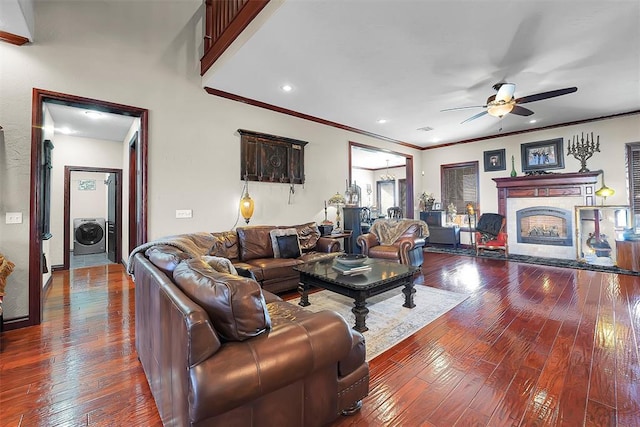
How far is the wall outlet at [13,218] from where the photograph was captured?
275 centimetres

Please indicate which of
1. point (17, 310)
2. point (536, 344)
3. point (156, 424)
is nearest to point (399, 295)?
point (536, 344)

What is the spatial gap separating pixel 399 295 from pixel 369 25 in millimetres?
3089

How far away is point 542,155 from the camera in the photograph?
6.25 m

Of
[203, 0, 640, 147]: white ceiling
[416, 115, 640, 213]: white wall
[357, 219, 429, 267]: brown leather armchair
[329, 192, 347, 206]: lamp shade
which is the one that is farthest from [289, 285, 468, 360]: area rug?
[416, 115, 640, 213]: white wall

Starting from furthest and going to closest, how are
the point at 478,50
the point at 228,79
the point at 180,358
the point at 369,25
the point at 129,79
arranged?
the point at 228,79 < the point at 129,79 < the point at 478,50 < the point at 369,25 < the point at 180,358

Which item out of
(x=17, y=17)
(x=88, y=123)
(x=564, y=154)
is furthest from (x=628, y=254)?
(x=88, y=123)

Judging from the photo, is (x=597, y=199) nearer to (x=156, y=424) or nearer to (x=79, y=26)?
(x=156, y=424)

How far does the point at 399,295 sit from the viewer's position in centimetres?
356

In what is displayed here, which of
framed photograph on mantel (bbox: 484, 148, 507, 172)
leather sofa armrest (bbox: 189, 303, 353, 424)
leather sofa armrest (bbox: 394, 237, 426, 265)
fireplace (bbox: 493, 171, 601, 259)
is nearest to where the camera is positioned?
leather sofa armrest (bbox: 189, 303, 353, 424)

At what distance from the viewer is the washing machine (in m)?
6.64

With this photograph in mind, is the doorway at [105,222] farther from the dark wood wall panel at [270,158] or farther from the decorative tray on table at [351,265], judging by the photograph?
the decorative tray on table at [351,265]

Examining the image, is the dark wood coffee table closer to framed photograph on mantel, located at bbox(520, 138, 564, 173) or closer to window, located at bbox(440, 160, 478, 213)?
window, located at bbox(440, 160, 478, 213)

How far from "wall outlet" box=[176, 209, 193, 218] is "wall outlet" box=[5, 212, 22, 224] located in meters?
1.48

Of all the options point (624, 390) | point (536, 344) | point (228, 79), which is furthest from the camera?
point (228, 79)
